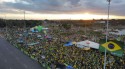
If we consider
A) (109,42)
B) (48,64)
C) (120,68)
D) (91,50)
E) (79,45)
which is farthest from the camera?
(79,45)

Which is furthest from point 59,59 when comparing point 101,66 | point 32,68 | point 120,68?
point 120,68

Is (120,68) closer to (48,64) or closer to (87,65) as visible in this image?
(87,65)

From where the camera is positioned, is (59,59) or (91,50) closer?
(59,59)

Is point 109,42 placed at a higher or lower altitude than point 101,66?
higher

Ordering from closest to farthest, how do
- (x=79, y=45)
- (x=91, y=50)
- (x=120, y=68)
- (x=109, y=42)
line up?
(x=109, y=42)
(x=120, y=68)
(x=91, y=50)
(x=79, y=45)

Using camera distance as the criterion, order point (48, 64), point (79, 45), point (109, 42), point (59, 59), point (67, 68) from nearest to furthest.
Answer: point (109, 42) < point (67, 68) < point (48, 64) < point (59, 59) < point (79, 45)

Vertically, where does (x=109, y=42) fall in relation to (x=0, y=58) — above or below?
above

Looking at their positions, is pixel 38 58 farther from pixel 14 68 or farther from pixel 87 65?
pixel 87 65

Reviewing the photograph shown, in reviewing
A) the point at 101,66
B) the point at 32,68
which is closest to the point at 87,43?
the point at 101,66

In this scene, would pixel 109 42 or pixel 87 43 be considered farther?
pixel 87 43
